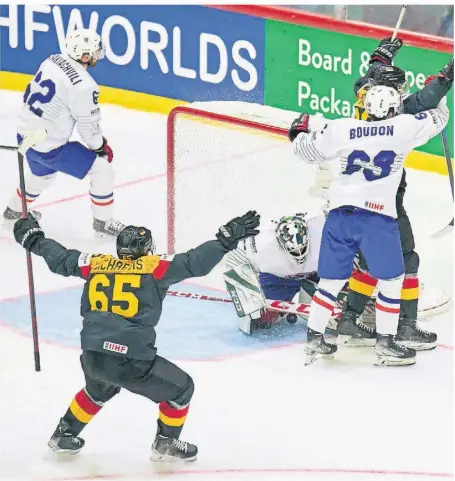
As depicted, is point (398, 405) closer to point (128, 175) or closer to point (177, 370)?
point (177, 370)

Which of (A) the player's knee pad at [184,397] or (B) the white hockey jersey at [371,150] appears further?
(B) the white hockey jersey at [371,150]

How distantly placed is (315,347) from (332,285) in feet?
0.87

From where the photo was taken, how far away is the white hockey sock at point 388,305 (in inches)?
234

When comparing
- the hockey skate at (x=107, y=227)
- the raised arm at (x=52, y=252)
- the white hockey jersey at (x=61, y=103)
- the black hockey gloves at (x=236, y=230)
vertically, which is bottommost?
the hockey skate at (x=107, y=227)

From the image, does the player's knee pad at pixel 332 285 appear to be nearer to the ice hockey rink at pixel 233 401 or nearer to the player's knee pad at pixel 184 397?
the ice hockey rink at pixel 233 401

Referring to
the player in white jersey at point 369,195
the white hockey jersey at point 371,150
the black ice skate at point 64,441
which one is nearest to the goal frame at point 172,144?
the player in white jersey at point 369,195

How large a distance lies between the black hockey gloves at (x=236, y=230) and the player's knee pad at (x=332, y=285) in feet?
3.28

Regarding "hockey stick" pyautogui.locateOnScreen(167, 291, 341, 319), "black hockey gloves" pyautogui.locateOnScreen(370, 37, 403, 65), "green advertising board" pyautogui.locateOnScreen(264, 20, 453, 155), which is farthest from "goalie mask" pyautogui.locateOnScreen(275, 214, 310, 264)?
"green advertising board" pyautogui.locateOnScreen(264, 20, 453, 155)

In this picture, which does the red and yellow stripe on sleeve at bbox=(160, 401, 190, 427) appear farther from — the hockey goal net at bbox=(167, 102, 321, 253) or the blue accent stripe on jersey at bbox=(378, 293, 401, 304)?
the hockey goal net at bbox=(167, 102, 321, 253)

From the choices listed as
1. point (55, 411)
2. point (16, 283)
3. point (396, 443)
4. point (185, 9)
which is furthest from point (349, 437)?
point (185, 9)

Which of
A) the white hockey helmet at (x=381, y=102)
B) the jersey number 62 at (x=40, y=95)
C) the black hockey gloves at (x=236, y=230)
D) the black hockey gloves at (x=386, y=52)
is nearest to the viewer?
the black hockey gloves at (x=236, y=230)

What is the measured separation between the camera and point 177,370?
507cm

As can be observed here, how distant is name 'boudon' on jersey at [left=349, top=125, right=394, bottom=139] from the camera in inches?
228

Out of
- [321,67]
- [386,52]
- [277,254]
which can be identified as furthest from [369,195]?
[321,67]
